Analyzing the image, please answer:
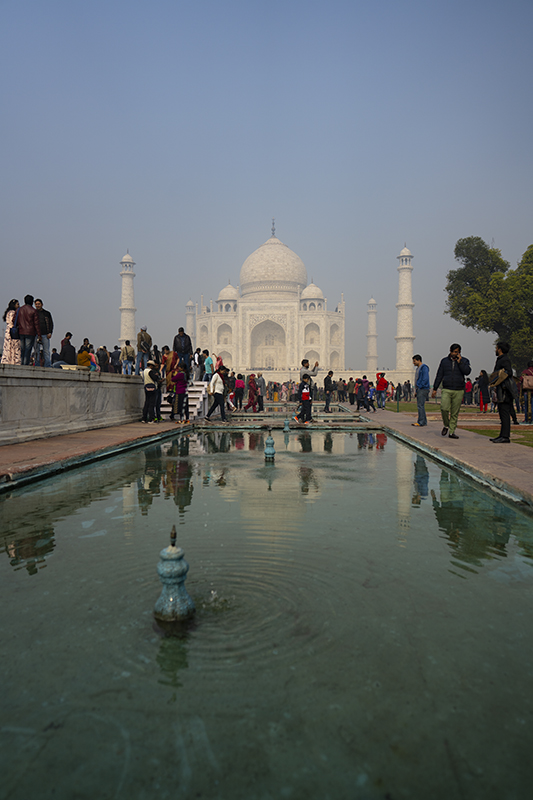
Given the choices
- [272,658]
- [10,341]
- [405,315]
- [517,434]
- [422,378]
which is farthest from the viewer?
[405,315]

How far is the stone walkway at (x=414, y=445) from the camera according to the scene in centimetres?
441

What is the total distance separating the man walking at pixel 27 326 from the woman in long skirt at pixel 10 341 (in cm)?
36

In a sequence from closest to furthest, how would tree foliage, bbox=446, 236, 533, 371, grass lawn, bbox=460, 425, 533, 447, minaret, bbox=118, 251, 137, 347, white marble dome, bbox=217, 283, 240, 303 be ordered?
grass lawn, bbox=460, 425, 533, 447
tree foliage, bbox=446, 236, 533, 371
minaret, bbox=118, 251, 137, 347
white marble dome, bbox=217, 283, 240, 303

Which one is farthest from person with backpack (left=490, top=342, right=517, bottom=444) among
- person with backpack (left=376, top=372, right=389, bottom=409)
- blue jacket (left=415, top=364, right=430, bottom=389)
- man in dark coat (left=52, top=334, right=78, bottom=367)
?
person with backpack (left=376, top=372, right=389, bottom=409)

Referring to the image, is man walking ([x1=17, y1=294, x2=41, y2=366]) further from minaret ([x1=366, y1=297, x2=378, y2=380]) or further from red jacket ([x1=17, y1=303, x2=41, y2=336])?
minaret ([x1=366, y1=297, x2=378, y2=380])

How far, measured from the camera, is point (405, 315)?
4391cm

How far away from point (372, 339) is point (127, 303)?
21.2m

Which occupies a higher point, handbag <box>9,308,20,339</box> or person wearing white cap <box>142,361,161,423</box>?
handbag <box>9,308,20,339</box>

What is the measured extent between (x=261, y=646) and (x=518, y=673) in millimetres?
785

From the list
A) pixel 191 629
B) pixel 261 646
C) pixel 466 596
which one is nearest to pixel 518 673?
pixel 466 596

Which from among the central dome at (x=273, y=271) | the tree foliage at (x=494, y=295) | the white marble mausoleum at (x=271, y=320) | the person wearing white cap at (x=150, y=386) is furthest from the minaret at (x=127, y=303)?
the person wearing white cap at (x=150, y=386)

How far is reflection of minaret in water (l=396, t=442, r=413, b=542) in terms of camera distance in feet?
11.0

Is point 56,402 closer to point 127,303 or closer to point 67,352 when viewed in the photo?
point 67,352

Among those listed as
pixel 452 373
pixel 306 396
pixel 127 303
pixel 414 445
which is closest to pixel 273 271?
pixel 127 303
